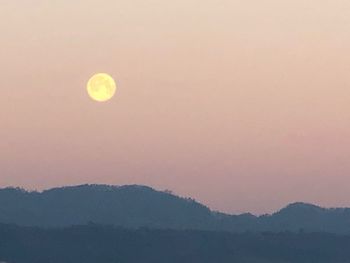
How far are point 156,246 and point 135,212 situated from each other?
46.1m

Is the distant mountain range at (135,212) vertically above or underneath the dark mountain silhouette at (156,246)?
above

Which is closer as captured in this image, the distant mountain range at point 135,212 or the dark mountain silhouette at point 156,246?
the dark mountain silhouette at point 156,246

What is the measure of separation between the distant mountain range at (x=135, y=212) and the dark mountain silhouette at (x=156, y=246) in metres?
22.1

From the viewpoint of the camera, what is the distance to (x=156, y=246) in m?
111

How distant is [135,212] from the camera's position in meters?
157

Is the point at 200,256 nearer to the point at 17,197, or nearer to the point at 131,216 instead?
the point at 131,216

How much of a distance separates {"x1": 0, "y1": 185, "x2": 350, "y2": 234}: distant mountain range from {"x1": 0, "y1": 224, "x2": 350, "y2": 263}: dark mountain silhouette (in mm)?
22080

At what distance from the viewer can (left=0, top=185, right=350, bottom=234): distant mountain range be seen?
147250mm

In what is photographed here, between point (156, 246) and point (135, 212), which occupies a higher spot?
point (135, 212)

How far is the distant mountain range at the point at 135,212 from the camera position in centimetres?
14725

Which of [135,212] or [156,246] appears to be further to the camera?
[135,212]

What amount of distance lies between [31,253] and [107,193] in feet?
216

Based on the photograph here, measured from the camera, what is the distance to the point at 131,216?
6024 inches

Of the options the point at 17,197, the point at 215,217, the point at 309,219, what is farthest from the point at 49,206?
the point at 309,219
